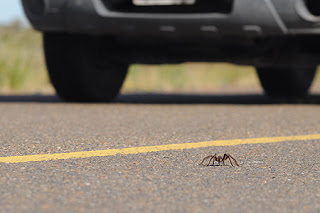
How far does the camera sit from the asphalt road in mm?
2658

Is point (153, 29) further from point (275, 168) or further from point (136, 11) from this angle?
point (275, 168)

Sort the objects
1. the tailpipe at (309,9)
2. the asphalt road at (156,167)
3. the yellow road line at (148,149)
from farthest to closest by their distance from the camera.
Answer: the tailpipe at (309,9) < the yellow road line at (148,149) < the asphalt road at (156,167)

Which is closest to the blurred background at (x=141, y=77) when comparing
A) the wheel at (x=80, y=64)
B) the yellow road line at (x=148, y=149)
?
the wheel at (x=80, y=64)

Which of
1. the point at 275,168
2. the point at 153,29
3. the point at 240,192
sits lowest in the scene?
the point at 153,29

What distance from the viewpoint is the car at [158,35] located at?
5.75 m

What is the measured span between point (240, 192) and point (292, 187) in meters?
0.26

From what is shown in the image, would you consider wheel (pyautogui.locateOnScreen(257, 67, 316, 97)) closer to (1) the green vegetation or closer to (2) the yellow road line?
(1) the green vegetation

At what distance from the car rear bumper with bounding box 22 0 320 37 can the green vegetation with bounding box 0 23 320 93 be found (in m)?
3.74

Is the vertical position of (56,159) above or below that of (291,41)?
above

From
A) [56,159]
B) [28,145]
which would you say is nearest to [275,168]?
[56,159]

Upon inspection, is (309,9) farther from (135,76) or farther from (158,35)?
(135,76)

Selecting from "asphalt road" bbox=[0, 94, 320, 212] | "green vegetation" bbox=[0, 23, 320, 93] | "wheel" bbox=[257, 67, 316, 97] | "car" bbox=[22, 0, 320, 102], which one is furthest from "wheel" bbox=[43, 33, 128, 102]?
"green vegetation" bbox=[0, 23, 320, 93]

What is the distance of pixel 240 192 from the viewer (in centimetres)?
286

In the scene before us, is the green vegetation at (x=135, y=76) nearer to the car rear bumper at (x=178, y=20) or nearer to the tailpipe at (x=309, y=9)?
the car rear bumper at (x=178, y=20)
